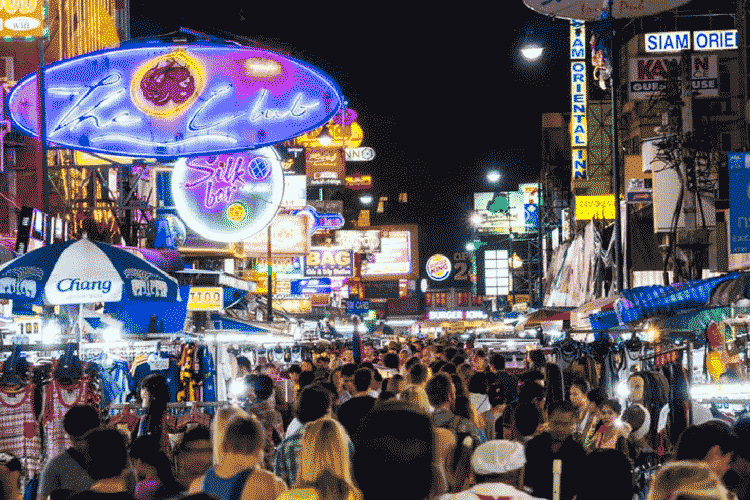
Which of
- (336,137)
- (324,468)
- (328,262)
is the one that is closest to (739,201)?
(324,468)

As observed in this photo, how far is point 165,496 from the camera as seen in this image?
6617 millimetres

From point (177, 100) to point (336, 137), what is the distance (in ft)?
113

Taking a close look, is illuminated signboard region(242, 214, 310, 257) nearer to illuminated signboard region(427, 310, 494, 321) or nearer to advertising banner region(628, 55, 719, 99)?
advertising banner region(628, 55, 719, 99)

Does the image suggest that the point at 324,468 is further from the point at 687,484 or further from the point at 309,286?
the point at 309,286

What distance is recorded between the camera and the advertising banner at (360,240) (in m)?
63.1

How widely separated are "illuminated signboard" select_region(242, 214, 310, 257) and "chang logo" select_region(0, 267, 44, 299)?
75.3 feet

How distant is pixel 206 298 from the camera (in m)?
21.0

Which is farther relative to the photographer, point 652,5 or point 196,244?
point 196,244

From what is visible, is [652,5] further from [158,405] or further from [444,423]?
[158,405]

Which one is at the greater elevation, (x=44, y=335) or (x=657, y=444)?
(x=44, y=335)

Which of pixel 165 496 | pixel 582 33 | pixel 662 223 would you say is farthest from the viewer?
pixel 582 33

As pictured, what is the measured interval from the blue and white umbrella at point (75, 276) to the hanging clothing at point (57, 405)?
2596 millimetres

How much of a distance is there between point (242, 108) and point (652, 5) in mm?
8964

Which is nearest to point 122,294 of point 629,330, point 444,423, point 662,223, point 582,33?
point 444,423
